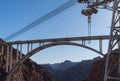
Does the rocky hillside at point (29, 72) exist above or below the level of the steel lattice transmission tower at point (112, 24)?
below

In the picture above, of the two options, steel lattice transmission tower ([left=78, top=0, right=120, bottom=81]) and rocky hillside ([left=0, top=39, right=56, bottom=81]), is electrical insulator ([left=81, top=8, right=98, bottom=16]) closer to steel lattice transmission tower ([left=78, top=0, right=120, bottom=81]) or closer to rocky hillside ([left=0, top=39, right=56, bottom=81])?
steel lattice transmission tower ([left=78, top=0, right=120, bottom=81])

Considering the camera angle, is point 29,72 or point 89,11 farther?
point 29,72

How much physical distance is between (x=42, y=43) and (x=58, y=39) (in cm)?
420

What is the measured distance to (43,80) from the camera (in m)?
153

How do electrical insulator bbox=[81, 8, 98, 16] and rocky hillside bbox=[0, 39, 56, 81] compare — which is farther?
rocky hillside bbox=[0, 39, 56, 81]

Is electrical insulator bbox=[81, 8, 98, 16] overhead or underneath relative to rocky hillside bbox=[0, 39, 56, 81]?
overhead

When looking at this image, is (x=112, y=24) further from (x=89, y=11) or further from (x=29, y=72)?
(x=29, y=72)

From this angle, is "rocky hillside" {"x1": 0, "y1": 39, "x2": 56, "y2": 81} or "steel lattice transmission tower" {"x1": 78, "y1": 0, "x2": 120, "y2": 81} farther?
"rocky hillside" {"x1": 0, "y1": 39, "x2": 56, "y2": 81}

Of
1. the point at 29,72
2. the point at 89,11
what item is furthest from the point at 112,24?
the point at 29,72

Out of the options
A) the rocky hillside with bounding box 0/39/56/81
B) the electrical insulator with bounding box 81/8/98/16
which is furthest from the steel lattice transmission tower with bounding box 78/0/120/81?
the rocky hillside with bounding box 0/39/56/81

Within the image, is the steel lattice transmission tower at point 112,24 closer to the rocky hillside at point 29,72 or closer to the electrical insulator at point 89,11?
the electrical insulator at point 89,11

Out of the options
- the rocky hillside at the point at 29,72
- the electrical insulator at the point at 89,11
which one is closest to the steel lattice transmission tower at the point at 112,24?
the electrical insulator at the point at 89,11

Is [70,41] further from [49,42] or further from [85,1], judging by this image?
[85,1]

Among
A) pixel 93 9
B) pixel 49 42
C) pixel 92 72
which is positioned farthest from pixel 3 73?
pixel 93 9
